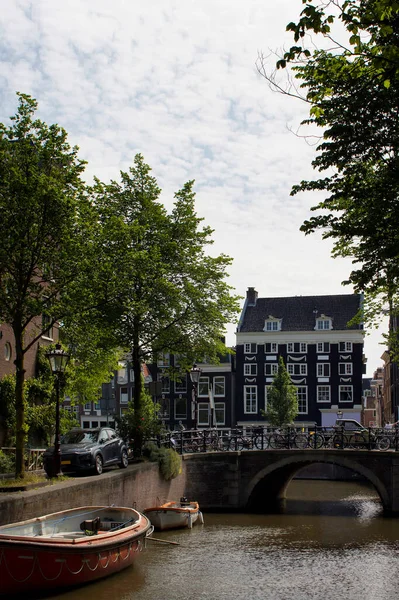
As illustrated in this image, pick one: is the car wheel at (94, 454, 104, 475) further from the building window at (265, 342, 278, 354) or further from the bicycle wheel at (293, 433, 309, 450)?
the building window at (265, 342, 278, 354)

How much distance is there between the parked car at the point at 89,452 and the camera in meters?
25.0

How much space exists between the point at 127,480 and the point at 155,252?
29.1 feet

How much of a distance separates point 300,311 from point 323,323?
9.82 feet

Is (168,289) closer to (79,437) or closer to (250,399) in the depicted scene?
(79,437)

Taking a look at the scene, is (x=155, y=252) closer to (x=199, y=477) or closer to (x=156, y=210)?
(x=156, y=210)

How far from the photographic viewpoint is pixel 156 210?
33.1 m

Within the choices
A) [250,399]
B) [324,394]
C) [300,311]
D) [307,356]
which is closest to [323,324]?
[300,311]

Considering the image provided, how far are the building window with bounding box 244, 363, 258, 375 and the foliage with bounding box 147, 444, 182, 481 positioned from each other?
42.4m

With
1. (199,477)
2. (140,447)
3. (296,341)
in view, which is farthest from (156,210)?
(296,341)

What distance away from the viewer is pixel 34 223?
21172mm

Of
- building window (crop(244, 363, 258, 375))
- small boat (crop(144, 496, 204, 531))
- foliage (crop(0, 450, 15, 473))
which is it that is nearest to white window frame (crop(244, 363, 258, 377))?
building window (crop(244, 363, 258, 375))

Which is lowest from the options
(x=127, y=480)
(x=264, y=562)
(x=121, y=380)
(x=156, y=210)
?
(x=264, y=562)

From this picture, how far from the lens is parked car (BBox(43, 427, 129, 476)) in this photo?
81.9 ft

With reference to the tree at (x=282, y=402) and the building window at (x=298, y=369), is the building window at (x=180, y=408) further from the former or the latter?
the building window at (x=298, y=369)
